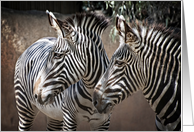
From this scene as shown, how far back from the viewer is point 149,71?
1.36 metres

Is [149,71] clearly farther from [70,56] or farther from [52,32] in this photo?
[52,32]

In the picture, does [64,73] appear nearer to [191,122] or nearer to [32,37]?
[191,122]

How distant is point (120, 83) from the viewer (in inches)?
54.4

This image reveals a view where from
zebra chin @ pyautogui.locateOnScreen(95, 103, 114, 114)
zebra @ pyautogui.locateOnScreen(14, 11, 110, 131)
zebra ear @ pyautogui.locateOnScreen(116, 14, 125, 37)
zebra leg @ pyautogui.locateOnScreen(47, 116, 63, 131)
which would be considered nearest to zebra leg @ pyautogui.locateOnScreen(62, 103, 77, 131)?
zebra @ pyautogui.locateOnScreen(14, 11, 110, 131)

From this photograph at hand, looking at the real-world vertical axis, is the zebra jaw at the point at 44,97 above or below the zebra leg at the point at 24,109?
above

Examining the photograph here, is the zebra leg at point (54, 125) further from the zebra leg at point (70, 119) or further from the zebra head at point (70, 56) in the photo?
the zebra head at point (70, 56)

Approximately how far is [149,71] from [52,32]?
5.16ft

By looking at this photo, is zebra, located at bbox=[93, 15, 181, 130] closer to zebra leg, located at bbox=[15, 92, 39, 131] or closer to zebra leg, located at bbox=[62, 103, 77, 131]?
zebra leg, located at bbox=[62, 103, 77, 131]

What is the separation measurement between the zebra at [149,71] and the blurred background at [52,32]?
0.90 m

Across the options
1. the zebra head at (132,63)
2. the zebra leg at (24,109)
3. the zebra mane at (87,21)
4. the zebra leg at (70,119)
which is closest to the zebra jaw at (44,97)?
the zebra leg at (70,119)

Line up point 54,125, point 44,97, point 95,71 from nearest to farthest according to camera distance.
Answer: point 44,97, point 95,71, point 54,125

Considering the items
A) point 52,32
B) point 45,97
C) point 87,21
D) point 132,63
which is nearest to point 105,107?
point 132,63

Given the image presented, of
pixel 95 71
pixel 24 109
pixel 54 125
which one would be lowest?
pixel 54 125

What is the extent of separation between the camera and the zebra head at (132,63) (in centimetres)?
135
